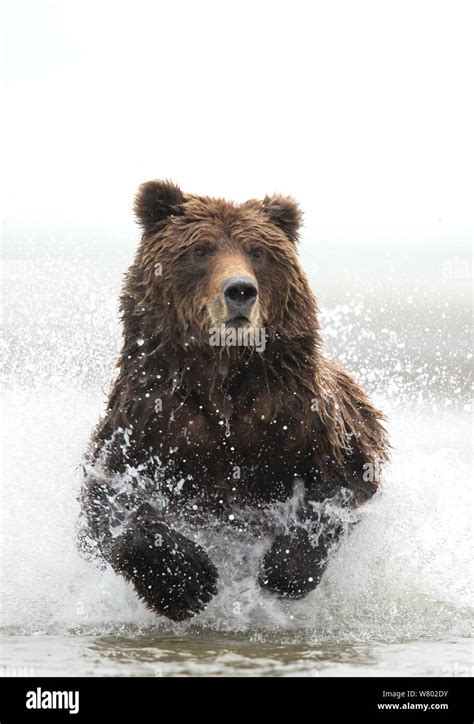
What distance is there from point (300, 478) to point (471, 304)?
1145cm

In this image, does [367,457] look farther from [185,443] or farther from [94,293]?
[94,293]

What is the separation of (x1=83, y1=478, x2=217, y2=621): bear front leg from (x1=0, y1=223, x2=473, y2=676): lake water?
0.20 m

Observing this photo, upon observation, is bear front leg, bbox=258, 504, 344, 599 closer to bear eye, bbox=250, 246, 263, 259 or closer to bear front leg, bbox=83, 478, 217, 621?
bear front leg, bbox=83, 478, 217, 621

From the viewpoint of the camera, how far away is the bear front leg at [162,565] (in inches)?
252

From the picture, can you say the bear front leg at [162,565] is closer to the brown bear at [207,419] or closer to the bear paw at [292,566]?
the brown bear at [207,419]

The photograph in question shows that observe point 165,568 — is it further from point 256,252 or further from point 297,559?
point 256,252

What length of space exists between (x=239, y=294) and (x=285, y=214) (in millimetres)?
1109

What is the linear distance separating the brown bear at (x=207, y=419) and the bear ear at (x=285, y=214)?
119mm

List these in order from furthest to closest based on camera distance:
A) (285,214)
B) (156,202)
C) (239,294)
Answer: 1. (285,214)
2. (156,202)
3. (239,294)

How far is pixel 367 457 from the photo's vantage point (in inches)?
288

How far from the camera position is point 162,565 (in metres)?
6.42

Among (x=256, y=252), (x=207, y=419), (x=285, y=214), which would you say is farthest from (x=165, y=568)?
(x=285, y=214)

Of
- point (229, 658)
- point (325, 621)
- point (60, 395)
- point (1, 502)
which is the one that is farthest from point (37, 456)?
point (229, 658)

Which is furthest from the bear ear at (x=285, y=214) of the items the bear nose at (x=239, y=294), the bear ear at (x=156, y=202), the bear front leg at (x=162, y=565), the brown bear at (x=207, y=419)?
the bear front leg at (x=162, y=565)
